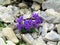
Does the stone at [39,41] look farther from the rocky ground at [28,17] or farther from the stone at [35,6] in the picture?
the stone at [35,6]

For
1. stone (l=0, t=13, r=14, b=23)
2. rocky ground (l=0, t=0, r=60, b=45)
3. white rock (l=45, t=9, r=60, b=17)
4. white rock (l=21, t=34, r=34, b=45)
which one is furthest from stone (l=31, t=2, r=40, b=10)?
white rock (l=21, t=34, r=34, b=45)

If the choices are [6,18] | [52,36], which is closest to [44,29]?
[52,36]

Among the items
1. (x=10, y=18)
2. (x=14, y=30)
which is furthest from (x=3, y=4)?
(x=14, y=30)

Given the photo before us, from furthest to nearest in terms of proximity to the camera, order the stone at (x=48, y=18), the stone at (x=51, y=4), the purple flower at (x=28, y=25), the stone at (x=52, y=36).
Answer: the stone at (x=51, y=4), the stone at (x=48, y=18), the purple flower at (x=28, y=25), the stone at (x=52, y=36)

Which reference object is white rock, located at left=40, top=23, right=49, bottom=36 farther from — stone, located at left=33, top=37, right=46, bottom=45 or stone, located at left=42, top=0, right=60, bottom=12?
stone, located at left=42, top=0, right=60, bottom=12

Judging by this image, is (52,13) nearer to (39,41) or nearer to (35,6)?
(35,6)

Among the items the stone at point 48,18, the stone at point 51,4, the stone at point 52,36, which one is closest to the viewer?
the stone at point 52,36

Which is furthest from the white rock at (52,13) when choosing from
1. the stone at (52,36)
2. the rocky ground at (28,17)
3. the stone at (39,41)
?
the stone at (39,41)

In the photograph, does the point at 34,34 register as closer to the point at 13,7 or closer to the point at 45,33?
the point at 45,33
